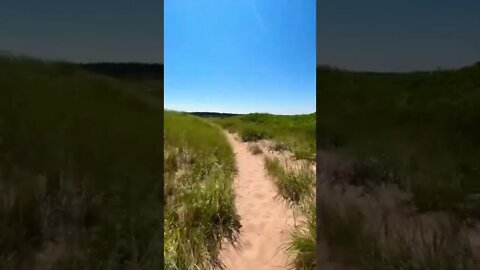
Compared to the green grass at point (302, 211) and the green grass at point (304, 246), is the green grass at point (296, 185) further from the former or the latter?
the green grass at point (304, 246)

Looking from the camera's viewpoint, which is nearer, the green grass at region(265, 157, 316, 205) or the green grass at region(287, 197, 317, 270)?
the green grass at region(287, 197, 317, 270)

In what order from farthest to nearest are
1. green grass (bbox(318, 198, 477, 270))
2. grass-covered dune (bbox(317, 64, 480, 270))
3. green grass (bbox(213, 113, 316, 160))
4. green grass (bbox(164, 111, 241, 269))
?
green grass (bbox(213, 113, 316, 160))
green grass (bbox(164, 111, 241, 269))
grass-covered dune (bbox(317, 64, 480, 270))
green grass (bbox(318, 198, 477, 270))

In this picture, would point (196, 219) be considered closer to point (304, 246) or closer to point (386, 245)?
point (304, 246)

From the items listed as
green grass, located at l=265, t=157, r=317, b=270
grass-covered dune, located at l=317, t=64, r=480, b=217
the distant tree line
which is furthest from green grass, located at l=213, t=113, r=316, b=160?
the distant tree line

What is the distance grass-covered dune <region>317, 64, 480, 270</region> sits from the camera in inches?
74.2

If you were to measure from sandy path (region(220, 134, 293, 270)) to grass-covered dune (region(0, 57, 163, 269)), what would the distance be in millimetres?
611

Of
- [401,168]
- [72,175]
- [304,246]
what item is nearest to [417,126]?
[401,168]

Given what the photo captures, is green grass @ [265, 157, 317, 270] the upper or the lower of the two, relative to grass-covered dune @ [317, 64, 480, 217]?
lower

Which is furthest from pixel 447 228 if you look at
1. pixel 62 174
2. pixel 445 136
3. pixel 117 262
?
pixel 62 174

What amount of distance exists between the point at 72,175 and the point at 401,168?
2243mm

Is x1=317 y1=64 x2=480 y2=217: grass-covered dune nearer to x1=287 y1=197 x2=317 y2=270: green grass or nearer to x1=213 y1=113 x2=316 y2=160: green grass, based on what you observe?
x1=287 y1=197 x2=317 y2=270: green grass

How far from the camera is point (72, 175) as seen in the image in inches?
81.7

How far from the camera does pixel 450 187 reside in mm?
2332

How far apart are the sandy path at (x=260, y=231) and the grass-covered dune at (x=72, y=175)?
611 mm
